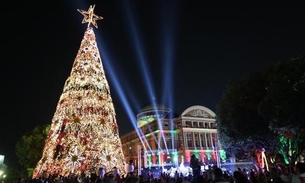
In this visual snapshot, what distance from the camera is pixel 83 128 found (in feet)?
62.2

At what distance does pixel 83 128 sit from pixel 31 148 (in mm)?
30985

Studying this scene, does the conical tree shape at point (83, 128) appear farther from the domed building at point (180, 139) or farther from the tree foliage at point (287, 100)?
the domed building at point (180, 139)

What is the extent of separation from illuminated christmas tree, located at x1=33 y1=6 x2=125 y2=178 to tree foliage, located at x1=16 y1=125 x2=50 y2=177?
90.8 ft

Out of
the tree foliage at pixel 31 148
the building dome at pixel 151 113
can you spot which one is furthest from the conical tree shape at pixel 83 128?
the building dome at pixel 151 113

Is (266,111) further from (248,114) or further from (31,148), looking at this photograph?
(31,148)

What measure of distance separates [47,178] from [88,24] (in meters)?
13.1

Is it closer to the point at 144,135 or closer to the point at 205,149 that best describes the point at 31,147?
the point at 144,135

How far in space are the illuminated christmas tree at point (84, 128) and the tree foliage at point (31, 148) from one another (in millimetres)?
27690

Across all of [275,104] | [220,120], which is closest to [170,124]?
[220,120]

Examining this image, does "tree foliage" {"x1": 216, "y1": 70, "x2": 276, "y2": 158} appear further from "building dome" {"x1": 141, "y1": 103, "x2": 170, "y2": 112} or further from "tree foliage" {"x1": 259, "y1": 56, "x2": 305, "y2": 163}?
"building dome" {"x1": 141, "y1": 103, "x2": 170, "y2": 112}

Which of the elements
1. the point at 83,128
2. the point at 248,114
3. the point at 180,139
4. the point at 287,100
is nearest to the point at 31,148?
the point at 83,128

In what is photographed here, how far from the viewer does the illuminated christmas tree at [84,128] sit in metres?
18.3

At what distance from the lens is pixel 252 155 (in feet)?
105

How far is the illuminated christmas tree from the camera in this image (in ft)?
60.0
